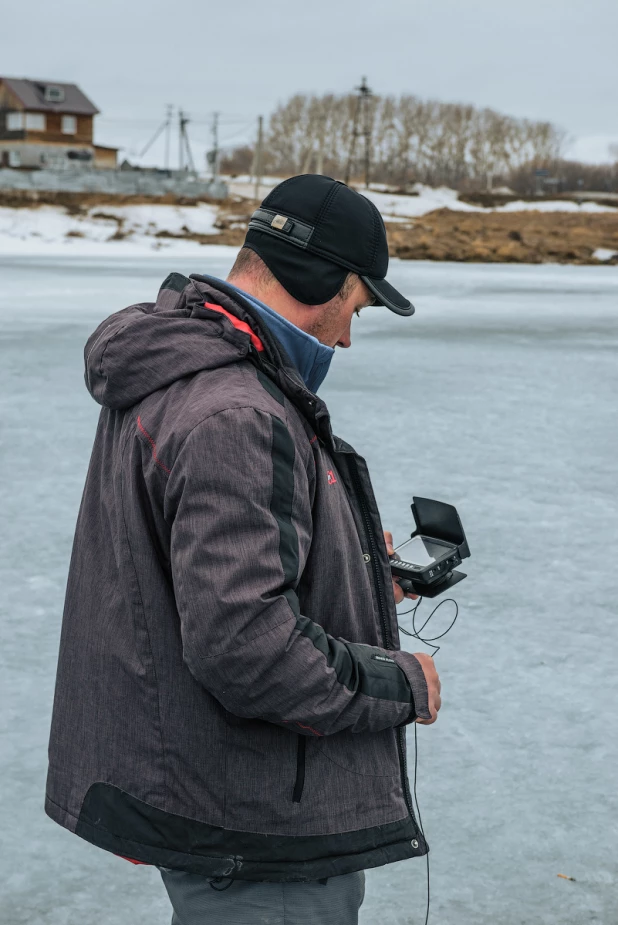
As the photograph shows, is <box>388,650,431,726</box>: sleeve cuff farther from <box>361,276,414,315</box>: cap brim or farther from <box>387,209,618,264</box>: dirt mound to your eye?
<box>387,209,618,264</box>: dirt mound

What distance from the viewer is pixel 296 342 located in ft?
5.16

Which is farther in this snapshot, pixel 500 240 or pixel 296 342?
pixel 500 240

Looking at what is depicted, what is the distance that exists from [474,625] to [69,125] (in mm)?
61064

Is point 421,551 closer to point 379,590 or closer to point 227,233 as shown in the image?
point 379,590

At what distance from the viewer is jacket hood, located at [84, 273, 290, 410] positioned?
1435mm

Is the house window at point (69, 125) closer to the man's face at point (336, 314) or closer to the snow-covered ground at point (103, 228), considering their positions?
the snow-covered ground at point (103, 228)

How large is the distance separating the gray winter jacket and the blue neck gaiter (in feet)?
0.15

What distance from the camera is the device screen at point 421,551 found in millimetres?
1842

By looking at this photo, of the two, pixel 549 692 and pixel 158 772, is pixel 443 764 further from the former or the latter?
pixel 158 772

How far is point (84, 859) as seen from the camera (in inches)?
96.7

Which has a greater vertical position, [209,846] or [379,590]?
[379,590]

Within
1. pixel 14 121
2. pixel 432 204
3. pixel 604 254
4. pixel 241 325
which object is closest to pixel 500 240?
pixel 604 254

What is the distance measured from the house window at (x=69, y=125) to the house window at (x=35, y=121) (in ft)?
3.86

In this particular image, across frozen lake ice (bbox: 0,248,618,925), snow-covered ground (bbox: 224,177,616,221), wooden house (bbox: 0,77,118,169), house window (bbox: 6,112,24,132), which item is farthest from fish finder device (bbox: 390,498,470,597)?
house window (bbox: 6,112,24,132)
